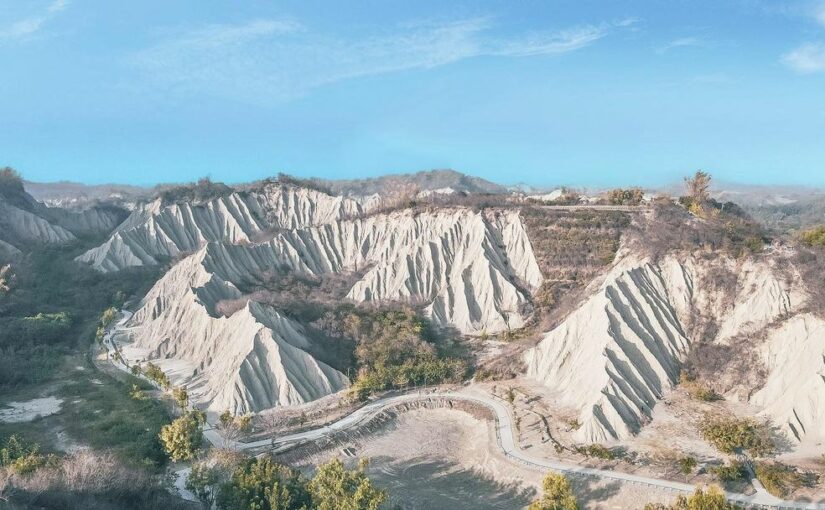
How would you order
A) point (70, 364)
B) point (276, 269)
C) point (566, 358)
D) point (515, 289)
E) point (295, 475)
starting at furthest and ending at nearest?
point (276, 269) → point (515, 289) → point (70, 364) → point (566, 358) → point (295, 475)

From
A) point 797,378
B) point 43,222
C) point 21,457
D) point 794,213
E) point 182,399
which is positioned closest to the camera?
point 21,457

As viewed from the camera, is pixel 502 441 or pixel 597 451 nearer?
pixel 597 451

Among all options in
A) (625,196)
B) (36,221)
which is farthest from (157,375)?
(36,221)

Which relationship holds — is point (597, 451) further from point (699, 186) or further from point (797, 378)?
point (699, 186)

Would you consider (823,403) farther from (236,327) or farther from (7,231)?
(7,231)

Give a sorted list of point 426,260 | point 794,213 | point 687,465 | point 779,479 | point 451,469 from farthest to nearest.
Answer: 1. point 794,213
2. point 426,260
3. point 451,469
4. point 687,465
5. point 779,479

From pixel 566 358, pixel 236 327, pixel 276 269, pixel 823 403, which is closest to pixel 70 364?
pixel 236 327
